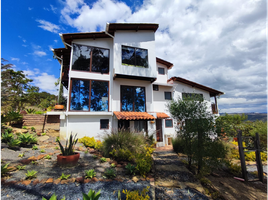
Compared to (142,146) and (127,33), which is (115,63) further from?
(142,146)

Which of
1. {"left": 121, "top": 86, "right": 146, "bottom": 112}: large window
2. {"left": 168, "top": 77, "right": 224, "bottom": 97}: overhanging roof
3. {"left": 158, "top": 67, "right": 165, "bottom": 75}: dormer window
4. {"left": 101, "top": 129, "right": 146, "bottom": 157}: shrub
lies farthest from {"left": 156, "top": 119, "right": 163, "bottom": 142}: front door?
{"left": 101, "top": 129, "right": 146, "bottom": 157}: shrub

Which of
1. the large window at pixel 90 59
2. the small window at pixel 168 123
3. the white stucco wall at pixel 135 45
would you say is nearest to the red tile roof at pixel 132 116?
the white stucco wall at pixel 135 45

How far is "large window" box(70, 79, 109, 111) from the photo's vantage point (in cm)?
1048

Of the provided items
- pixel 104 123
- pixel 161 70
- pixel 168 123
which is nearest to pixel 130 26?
pixel 161 70

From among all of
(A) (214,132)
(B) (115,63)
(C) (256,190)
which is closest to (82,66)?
(B) (115,63)

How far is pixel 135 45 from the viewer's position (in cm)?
1226

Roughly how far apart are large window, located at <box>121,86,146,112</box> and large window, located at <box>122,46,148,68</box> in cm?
226

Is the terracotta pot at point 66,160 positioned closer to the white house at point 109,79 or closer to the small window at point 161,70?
the white house at point 109,79

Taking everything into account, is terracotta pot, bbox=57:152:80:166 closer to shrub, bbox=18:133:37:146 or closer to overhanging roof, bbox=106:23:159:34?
shrub, bbox=18:133:37:146

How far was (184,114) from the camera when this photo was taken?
6418 millimetres

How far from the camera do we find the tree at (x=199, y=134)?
5359 mm

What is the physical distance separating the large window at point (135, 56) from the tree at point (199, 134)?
6.93 meters

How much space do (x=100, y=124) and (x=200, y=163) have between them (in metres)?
7.75

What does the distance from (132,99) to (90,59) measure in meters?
5.19
